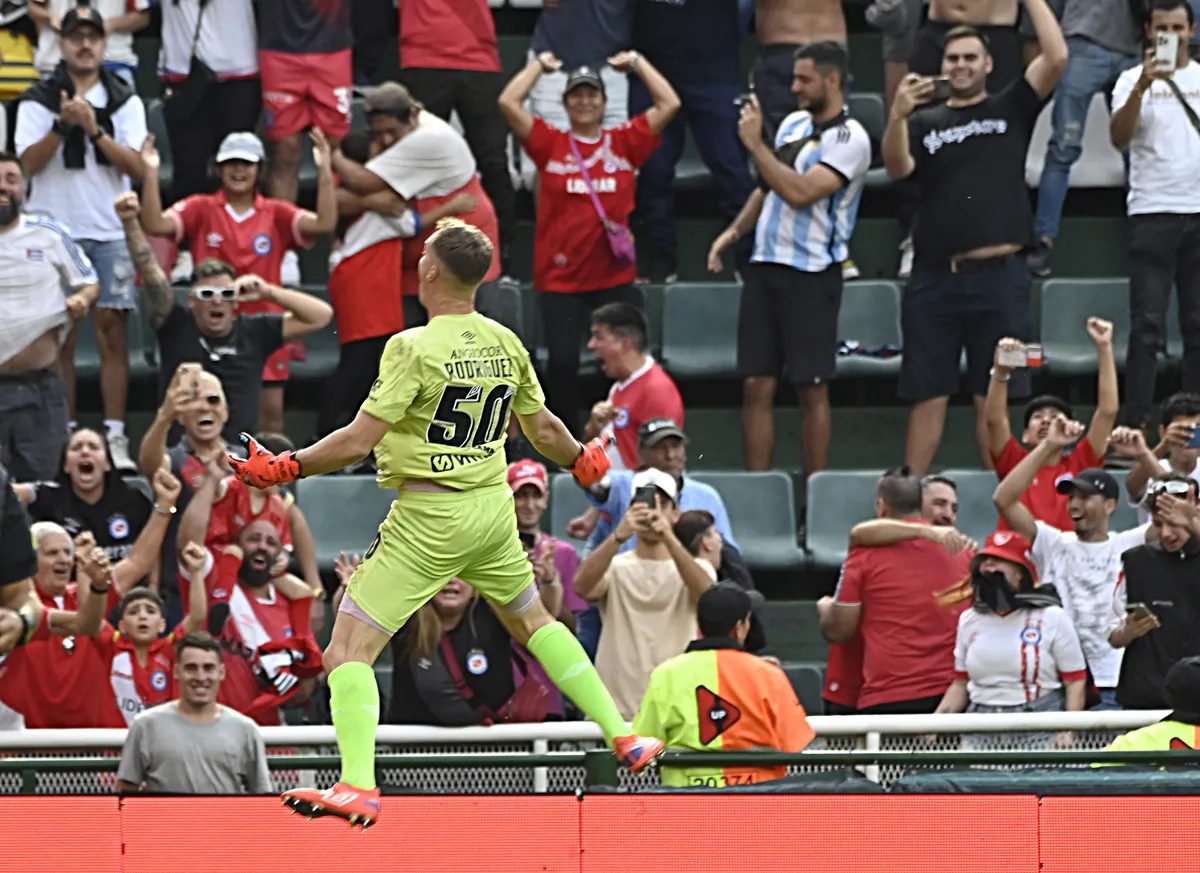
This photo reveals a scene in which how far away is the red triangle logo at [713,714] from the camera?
777 centimetres

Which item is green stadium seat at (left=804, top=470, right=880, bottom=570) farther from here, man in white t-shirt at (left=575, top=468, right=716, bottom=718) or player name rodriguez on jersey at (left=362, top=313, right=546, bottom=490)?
player name rodriguez on jersey at (left=362, top=313, right=546, bottom=490)

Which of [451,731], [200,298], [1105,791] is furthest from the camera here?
[200,298]

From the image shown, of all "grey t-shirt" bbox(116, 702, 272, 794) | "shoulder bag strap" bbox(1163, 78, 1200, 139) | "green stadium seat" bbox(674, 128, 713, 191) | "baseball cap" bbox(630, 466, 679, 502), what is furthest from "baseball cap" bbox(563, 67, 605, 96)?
"grey t-shirt" bbox(116, 702, 272, 794)

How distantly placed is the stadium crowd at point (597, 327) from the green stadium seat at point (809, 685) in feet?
2.67

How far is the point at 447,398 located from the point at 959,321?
5333 mm

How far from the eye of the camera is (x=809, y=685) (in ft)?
34.6

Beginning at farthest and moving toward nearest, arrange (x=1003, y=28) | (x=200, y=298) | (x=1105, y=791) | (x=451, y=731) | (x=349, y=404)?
(x=1003, y=28) < (x=349, y=404) < (x=200, y=298) < (x=451, y=731) < (x=1105, y=791)

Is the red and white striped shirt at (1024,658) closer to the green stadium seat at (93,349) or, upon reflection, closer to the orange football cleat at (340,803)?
the orange football cleat at (340,803)

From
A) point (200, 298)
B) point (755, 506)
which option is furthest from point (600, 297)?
point (200, 298)

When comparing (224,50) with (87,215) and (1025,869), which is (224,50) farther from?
(1025,869)

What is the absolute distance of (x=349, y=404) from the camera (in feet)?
37.1

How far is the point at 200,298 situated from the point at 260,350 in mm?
404

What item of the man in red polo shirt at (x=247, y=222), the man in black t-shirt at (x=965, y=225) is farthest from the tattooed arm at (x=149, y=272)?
the man in black t-shirt at (x=965, y=225)

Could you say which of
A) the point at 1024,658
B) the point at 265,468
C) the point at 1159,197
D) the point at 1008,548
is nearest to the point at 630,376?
the point at 1008,548
